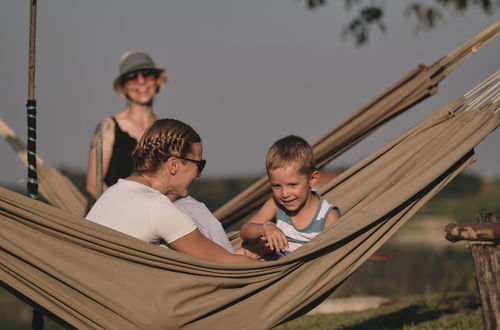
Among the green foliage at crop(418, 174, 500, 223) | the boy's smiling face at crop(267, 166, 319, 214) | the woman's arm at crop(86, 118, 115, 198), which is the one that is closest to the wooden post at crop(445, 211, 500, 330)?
the boy's smiling face at crop(267, 166, 319, 214)

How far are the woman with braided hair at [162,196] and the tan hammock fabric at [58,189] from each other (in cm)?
189

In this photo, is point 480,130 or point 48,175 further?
point 48,175

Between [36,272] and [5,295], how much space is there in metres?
11.3

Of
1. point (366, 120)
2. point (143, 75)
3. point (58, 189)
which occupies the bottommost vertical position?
point (58, 189)

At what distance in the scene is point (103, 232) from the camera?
2633 mm

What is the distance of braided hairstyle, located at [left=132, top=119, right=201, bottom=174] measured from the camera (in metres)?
2.82

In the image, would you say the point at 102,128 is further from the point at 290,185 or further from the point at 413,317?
the point at 413,317

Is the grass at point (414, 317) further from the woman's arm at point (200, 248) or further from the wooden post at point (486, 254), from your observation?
the woman's arm at point (200, 248)

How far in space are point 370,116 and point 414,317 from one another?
58.3 inches

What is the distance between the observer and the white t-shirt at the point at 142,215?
264 centimetres

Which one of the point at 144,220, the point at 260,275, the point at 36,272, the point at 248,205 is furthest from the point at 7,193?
the point at 248,205

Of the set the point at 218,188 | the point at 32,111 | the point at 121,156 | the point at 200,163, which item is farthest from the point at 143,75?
the point at 218,188

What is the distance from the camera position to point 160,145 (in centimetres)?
282

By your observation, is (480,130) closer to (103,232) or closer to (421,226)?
(103,232)
